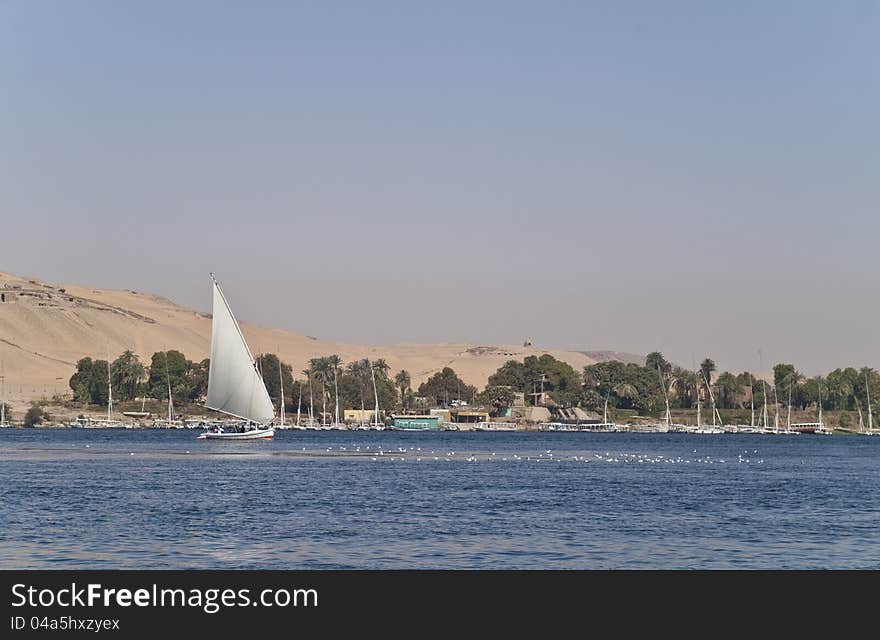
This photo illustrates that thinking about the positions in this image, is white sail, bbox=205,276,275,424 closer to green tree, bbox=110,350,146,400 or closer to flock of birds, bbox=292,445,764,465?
flock of birds, bbox=292,445,764,465

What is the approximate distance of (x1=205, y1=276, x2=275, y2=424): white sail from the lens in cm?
10450

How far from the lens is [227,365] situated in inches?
4122

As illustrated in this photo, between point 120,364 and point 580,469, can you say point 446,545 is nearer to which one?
point 580,469

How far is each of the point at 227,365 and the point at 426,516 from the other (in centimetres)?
6625

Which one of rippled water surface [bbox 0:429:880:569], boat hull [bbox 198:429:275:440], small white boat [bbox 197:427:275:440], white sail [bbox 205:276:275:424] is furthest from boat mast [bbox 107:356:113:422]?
rippled water surface [bbox 0:429:880:569]

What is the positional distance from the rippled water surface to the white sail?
25793 mm

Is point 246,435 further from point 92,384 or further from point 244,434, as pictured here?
point 92,384

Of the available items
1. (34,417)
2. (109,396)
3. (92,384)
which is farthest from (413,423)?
(34,417)

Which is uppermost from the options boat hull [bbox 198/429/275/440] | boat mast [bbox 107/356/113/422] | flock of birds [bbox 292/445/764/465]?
boat mast [bbox 107/356/113/422]

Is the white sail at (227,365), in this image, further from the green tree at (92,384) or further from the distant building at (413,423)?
the green tree at (92,384)

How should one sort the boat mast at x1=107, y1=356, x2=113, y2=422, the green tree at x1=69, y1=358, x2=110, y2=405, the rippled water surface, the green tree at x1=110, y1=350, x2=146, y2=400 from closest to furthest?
the rippled water surface, the boat mast at x1=107, y1=356, x2=113, y2=422, the green tree at x1=69, y1=358, x2=110, y2=405, the green tree at x1=110, y1=350, x2=146, y2=400

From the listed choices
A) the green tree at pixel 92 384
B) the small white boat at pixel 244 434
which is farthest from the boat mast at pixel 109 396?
the small white boat at pixel 244 434

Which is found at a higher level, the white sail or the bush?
the white sail
